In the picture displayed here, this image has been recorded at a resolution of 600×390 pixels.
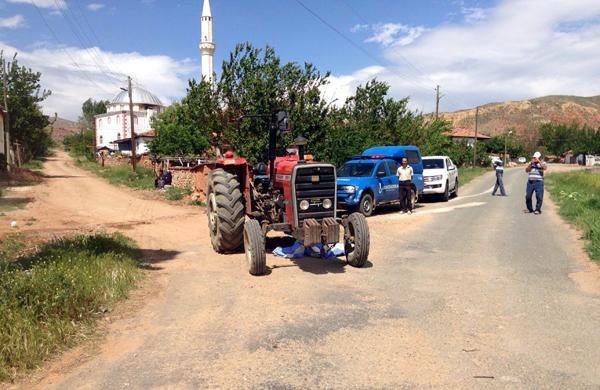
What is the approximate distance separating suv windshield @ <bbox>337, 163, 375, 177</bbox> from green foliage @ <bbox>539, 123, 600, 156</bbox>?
276 feet

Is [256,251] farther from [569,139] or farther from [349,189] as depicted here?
[569,139]

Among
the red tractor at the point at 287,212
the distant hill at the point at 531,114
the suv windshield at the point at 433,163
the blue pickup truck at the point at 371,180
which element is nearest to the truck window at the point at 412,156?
the blue pickup truck at the point at 371,180

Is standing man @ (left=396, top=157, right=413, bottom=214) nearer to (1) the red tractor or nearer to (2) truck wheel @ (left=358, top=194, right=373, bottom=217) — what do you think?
(2) truck wheel @ (left=358, top=194, right=373, bottom=217)

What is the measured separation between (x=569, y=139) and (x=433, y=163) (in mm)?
88356

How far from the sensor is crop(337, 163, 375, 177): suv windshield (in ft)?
50.6

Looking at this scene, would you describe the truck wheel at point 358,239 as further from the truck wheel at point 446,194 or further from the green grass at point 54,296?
the truck wheel at point 446,194

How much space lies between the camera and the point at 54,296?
5211 millimetres

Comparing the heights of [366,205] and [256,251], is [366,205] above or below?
below

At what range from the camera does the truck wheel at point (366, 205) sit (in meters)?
14.7

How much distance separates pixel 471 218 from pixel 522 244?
13.2 feet

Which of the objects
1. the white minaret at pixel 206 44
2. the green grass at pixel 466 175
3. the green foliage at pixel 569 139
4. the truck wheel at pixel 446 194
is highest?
the white minaret at pixel 206 44

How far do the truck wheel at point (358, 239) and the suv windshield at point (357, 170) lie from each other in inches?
304

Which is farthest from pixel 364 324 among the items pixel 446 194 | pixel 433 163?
pixel 433 163

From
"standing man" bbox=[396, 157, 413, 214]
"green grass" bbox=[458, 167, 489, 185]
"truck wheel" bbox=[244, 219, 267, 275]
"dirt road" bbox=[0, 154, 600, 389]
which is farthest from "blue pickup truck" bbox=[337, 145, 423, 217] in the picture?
"green grass" bbox=[458, 167, 489, 185]
